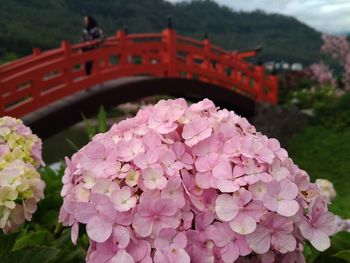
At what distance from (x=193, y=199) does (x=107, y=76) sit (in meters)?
7.18

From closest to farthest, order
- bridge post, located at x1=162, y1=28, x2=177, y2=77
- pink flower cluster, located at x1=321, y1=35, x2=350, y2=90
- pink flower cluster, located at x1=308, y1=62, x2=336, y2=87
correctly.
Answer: bridge post, located at x1=162, y1=28, x2=177, y2=77, pink flower cluster, located at x1=321, y1=35, x2=350, y2=90, pink flower cluster, located at x1=308, y1=62, x2=336, y2=87

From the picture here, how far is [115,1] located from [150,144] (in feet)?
137

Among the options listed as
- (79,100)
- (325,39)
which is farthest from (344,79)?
(79,100)

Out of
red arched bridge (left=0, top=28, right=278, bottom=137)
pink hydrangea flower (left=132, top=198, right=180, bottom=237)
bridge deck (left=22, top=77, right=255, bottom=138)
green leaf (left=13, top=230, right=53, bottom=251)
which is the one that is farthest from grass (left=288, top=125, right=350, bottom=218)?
pink hydrangea flower (left=132, top=198, right=180, bottom=237)

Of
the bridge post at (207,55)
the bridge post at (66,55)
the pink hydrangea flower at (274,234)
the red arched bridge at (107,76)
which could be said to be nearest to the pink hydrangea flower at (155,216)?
the pink hydrangea flower at (274,234)

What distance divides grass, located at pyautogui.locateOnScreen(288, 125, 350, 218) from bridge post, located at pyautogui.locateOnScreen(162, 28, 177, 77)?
2.76m

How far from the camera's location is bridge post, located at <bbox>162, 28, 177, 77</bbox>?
9227 millimetres

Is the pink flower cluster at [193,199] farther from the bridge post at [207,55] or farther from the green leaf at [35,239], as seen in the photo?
the bridge post at [207,55]

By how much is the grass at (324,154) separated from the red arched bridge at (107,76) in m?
1.67

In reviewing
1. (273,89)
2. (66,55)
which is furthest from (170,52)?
(273,89)

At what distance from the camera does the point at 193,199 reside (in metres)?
0.96

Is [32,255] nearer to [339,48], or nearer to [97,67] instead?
[97,67]

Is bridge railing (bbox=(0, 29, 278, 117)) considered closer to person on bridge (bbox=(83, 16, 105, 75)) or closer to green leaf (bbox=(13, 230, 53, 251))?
person on bridge (bbox=(83, 16, 105, 75))

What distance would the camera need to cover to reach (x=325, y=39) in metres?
16.2
